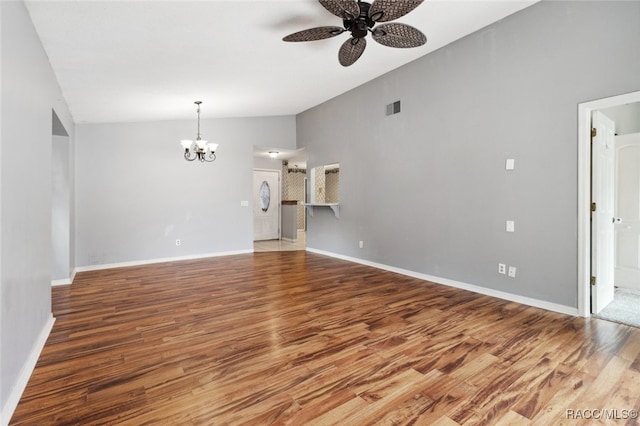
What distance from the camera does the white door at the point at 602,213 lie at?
297cm

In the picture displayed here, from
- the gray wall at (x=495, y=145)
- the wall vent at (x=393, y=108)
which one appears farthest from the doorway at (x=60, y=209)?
the wall vent at (x=393, y=108)

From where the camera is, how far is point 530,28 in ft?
10.6

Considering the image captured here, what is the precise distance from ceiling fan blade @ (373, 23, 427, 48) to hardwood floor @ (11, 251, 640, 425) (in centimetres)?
261

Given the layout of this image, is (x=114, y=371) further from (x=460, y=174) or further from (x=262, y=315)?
(x=460, y=174)

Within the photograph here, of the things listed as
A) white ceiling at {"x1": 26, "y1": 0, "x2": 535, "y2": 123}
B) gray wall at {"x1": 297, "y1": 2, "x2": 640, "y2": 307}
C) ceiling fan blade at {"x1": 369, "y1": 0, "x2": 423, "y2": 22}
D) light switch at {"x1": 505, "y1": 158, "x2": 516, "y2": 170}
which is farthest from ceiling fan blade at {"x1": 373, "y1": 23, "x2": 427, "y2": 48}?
light switch at {"x1": 505, "y1": 158, "x2": 516, "y2": 170}

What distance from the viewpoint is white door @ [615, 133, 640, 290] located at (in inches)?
145

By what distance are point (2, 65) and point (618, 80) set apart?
450 cm

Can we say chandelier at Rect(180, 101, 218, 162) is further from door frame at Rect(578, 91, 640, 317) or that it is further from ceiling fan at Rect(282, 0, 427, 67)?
door frame at Rect(578, 91, 640, 317)

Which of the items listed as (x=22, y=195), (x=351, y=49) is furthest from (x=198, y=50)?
(x=22, y=195)

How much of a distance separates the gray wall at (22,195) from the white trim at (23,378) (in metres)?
0.01

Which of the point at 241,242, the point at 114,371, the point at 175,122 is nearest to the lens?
the point at 114,371

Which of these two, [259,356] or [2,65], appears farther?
[259,356]

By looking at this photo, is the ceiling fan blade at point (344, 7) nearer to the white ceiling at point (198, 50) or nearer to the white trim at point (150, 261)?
the white ceiling at point (198, 50)

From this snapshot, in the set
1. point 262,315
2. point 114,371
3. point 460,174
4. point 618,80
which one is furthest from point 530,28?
point 114,371
